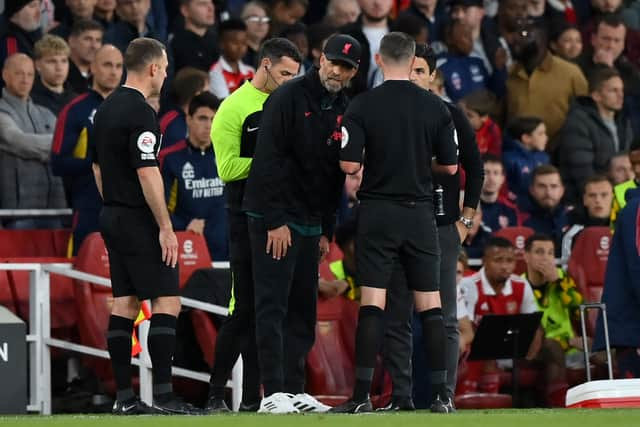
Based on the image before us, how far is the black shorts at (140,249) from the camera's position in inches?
392

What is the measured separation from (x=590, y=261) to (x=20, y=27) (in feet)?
16.8

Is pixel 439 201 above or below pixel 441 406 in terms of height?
above

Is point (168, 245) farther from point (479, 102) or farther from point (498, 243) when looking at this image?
point (479, 102)

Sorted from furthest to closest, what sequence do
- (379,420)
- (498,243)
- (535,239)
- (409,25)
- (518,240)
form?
1. (409,25)
2. (518,240)
3. (535,239)
4. (498,243)
5. (379,420)

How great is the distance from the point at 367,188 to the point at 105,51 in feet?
12.6

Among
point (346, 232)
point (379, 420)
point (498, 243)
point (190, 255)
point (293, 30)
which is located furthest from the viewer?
point (293, 30)

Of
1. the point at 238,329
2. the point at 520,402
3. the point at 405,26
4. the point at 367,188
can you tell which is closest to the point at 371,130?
the point at 367,188

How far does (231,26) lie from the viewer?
608 inches

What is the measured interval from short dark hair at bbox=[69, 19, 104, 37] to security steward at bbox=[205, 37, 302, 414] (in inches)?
168

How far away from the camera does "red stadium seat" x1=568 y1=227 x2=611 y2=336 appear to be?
1454 cm

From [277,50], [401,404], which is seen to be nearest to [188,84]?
[277,50]

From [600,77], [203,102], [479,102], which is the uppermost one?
[600,77]

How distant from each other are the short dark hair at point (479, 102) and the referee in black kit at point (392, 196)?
588 cm

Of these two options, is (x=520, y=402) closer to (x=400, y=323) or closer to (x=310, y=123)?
(x=400, y=323)
